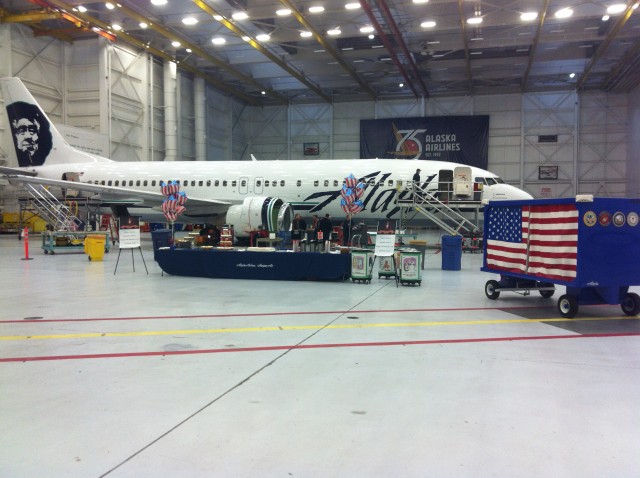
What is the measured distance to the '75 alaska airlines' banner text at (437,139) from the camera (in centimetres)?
3447

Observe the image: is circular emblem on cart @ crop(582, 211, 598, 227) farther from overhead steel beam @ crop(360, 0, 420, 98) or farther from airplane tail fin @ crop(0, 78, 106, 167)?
airplane tail fin @ crop(0, 78, 106, 167)

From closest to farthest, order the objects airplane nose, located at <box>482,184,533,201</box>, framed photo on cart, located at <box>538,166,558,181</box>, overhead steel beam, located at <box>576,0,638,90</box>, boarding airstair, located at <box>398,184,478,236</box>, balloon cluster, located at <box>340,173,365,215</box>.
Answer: balloon cluster, located at <box>340,173,365,215</box>, boarding airstair, located at <box>398,184,478,236</box>, airplane nose, located at <box>482,184,533,201</box>, overhead steel beam, located at <box>576,0,638,90</box>, framed photo on cart, located at <box>538,166,558,181</box>

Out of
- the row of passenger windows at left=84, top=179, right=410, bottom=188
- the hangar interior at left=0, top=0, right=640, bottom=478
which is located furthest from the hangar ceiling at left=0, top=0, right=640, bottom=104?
the row of passenger windows at left=84, top=179, right=410, bottom=188

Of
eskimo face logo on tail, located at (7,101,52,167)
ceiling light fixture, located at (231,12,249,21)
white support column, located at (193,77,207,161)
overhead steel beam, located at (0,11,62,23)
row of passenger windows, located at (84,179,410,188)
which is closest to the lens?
row of passenger windows, located at (84,179,410,188)

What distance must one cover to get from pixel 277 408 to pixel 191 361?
1595 millimetres

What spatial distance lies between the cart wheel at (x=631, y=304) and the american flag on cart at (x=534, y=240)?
1.32 metres

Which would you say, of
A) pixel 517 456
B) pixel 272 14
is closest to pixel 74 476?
pixel 517 456

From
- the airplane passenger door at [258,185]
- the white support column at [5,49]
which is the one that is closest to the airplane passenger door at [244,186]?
the airplane passenger door at [258,185]

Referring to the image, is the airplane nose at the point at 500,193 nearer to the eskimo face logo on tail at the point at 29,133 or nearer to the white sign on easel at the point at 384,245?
the white sign on easel at the point at 384,245

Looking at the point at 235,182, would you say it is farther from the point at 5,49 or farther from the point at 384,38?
the point at 5,49

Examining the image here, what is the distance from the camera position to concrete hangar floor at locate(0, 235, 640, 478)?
9.55 feet

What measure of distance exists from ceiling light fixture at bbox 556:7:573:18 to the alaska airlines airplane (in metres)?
8.83

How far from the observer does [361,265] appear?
10.5m

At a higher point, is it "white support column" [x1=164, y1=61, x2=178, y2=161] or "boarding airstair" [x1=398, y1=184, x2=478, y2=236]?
"white support column" [x1=164, y1=61, x2=178, y2=161]
